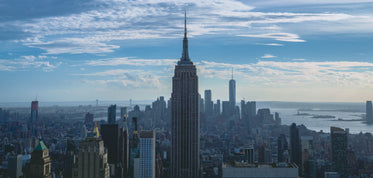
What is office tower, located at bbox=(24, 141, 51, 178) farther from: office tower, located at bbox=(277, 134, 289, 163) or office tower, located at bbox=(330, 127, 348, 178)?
office tower, located at bbox=(330, 127, 348, 178)

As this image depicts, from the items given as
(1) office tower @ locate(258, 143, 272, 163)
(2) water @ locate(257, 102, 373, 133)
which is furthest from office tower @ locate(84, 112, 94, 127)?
(2) water @ locate(257, 102, 373, 133)

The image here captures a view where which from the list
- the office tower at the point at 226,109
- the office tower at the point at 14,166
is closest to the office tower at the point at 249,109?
the office tower at the point at 226,109

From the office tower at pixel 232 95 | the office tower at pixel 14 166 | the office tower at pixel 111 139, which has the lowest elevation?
the office tower at pixel 14 166

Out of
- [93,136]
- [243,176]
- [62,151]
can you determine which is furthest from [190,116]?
[243,176]

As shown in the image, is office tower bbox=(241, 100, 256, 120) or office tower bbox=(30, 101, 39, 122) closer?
office tower bbox=(30, 101, 39, 122)

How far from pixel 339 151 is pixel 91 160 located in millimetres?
33271

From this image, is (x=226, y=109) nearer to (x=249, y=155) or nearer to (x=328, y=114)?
(x=328, y=114)

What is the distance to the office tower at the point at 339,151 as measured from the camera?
35.6 meters

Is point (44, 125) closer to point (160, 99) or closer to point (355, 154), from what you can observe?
point (160, 99)

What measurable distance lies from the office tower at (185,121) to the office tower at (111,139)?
24.2ft

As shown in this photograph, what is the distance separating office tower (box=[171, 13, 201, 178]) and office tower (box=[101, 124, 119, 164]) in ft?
24.2

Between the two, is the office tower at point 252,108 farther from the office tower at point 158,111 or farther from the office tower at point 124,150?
the office tower at point 124,150

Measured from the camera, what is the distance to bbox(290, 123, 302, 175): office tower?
131 feet

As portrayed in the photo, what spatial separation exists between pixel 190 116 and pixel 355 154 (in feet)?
70.1
